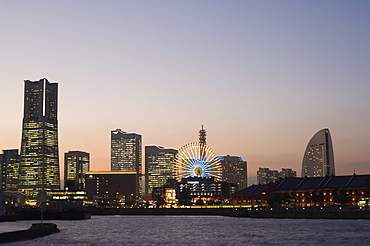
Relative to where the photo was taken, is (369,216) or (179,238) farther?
(369,216)

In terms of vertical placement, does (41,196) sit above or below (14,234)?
above

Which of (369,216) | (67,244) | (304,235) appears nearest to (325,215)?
(369,216)

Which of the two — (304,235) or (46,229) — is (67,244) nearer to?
(46,229)

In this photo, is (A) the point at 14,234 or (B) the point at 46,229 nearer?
(A) the point at 14,234

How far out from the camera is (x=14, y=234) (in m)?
96.2

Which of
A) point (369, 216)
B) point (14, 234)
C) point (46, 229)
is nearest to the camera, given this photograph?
point (14, 234)

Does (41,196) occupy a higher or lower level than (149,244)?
higher

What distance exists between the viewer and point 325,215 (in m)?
191

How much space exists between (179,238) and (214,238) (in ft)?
24.5

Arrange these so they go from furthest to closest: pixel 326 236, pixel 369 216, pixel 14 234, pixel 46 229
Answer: pixel 369 216 → pixel 46 229 → pixel 326 236 → pixel 14 234

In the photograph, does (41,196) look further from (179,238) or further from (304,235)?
(304,235)

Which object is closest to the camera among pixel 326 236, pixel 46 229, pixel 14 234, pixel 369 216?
pixel 14 234

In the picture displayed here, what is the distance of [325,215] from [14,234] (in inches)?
4801

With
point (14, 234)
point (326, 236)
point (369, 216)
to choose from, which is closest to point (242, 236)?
point (326, 236)
